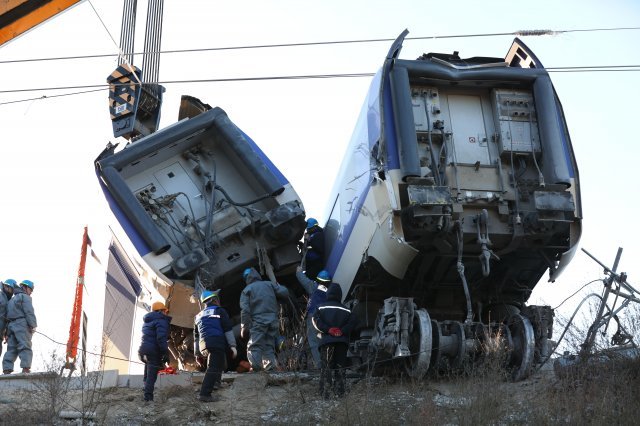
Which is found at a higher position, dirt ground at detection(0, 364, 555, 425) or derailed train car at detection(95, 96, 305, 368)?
derailed train car at detection(95, 96, 305, 368)

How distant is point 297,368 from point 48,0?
16.7 feet

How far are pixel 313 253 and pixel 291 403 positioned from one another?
364 cm

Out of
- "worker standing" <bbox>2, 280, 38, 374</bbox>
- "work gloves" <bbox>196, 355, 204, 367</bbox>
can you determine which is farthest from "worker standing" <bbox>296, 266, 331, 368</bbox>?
"worker standing" <bbox>2, 280, 38, 374</bbox>

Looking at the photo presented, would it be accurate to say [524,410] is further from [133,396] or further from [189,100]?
[189,100]

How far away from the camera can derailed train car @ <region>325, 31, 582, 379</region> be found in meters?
11.7

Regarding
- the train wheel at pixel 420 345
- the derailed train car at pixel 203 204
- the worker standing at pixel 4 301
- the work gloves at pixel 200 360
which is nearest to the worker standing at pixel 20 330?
the worker standing at pixel 4 301

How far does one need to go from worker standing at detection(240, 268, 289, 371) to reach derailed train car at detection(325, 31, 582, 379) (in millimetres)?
1096

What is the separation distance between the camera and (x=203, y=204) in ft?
47.4

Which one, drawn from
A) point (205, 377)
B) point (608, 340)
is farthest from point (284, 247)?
point (608, 340)

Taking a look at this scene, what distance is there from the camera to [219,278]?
14203mm

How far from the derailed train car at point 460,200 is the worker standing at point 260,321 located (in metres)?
1.10

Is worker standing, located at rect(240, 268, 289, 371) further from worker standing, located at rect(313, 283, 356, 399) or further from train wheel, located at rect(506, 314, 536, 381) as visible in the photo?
train wheel, located at rect(506, 314, 536, 381)

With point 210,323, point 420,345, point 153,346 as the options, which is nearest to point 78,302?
point 153,346

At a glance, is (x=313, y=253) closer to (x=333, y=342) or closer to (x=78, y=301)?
(x=333, y=342)
